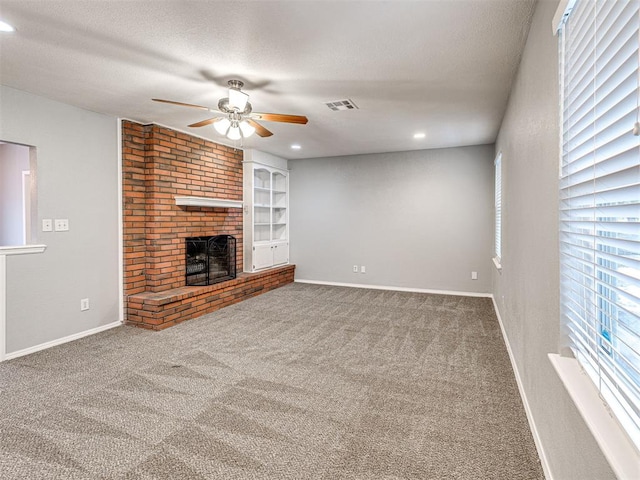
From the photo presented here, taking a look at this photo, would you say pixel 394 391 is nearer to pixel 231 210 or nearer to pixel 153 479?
pixel 153 479

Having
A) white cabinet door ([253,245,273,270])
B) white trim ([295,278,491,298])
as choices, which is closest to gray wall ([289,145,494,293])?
white trim ([295,278,491,298])

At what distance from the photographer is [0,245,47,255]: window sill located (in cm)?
326

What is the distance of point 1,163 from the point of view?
5.09 meters

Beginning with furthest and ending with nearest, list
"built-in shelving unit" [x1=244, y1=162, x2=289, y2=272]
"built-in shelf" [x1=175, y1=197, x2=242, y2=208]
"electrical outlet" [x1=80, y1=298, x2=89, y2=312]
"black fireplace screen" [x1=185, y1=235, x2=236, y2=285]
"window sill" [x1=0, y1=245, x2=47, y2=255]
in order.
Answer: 1. "built-in shelving unit" [x1=244, y1=162, x2=289, y2=272]
2. "black fireplace screen" [x1=185, y1=235, x2=236, y2=285]
3. "built-in shelf" [x1=175, y1=197, x2=242, y2=208]
4. "electrical outlet" [x1=80, y1=298, x2=89, y2=312]
5. "window sill" [x1=0, y1=245, x2=47, y2=255]

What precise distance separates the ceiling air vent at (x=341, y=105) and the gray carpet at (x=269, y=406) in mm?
2449

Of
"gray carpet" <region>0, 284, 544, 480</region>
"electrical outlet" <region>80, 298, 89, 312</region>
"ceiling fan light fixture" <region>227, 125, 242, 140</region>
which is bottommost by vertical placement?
"gray carpet" <region>0, 284, 544, 480</region>

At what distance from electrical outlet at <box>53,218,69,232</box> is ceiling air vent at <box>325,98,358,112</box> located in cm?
298

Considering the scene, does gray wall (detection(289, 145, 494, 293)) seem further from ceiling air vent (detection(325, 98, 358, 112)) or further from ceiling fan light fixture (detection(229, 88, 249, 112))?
ceiling fan light fixture (detection(229, 88, 249, 112))

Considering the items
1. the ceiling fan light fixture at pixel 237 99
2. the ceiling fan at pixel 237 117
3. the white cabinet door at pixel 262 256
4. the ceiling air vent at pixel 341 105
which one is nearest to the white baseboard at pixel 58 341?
the white cabinet door at pixel 262 256

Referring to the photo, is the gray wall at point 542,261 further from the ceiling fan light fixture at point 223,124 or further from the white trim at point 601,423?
the ceiling fan light fixture at point 223,124

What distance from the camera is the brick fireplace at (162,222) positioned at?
435 centimetres

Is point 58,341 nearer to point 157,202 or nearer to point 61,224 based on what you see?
point 61,224

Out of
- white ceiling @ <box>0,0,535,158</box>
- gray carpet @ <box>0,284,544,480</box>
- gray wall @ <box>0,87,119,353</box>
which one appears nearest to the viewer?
gray carpet @ <box>0,284,544,480</box>

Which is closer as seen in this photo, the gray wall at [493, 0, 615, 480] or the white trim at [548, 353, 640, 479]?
the white trim at [548, 353, 640, 479]
